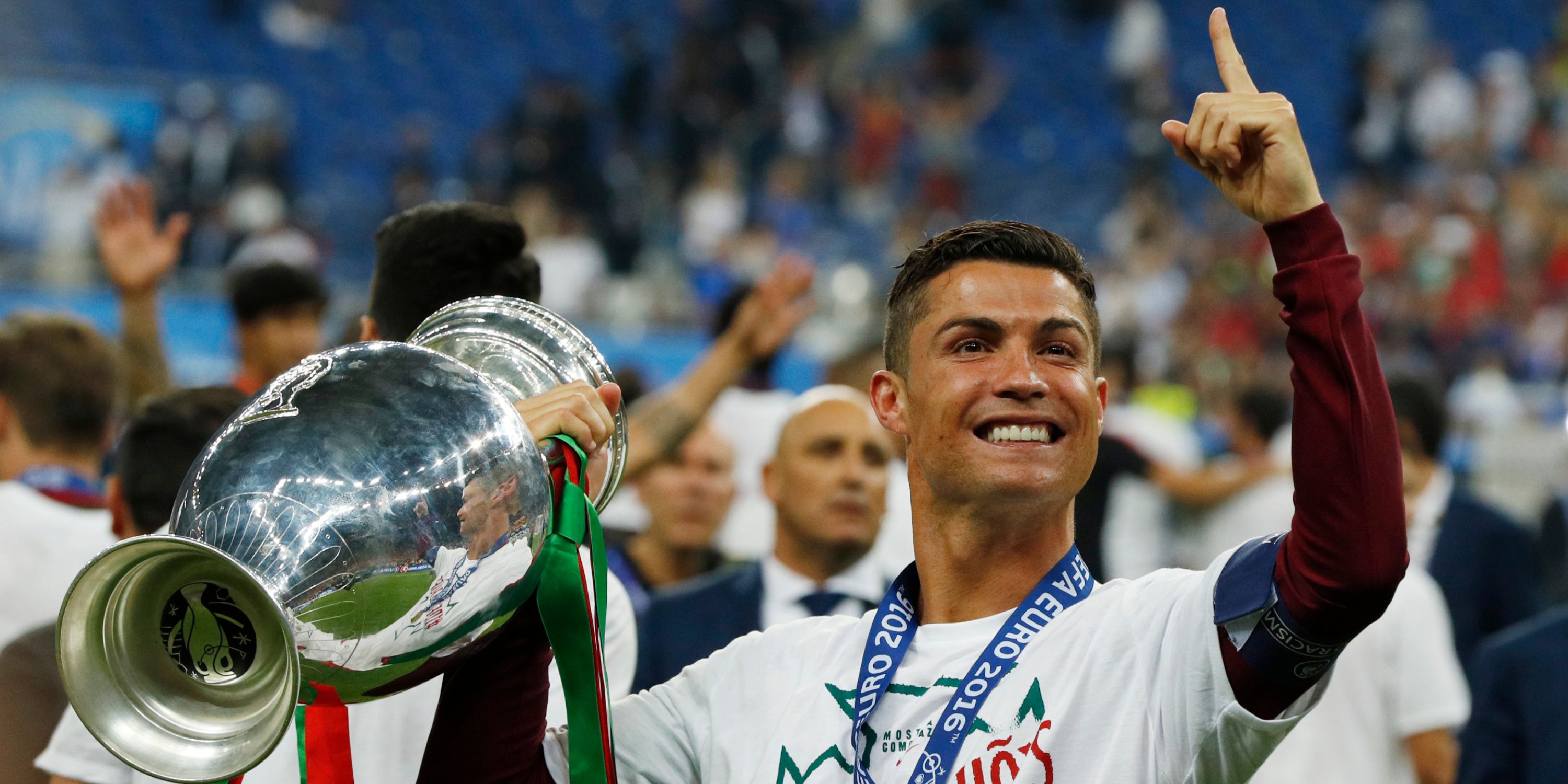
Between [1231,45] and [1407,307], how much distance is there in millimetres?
12442

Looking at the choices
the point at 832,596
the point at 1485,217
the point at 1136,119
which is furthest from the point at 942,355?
the point at 1136,119

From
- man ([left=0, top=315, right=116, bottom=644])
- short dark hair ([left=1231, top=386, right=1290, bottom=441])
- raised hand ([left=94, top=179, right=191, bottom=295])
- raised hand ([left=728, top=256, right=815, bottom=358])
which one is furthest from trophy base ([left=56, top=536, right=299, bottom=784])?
short dark hair ([left=1231, top=386, right=1290, bottom=441])

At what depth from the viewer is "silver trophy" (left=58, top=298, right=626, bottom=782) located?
5.78ft

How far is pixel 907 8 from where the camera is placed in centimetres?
1741

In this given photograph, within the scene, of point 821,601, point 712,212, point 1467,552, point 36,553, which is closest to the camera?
point 36,553

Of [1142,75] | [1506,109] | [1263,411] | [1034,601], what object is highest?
[1506,109]

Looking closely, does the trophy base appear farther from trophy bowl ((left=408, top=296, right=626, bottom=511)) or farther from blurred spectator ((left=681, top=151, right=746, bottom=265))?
blurred spectator ((left=681, top=151, right=746, bottom=265))

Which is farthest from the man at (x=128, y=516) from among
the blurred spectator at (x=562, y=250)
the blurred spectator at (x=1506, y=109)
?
the blurred spectator at (x=1506, y=109)

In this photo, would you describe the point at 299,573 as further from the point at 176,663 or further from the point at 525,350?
the point at 525,350

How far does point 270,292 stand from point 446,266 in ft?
8.13

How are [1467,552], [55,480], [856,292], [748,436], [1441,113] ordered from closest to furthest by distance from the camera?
1. [55,480]
2. [1467,552]
3. [748,436]
4. [856,292]
5. [1441,113]

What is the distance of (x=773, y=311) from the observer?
3477 mm

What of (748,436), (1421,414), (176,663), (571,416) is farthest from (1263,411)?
(176,663)

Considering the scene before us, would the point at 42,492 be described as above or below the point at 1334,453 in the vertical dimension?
below
